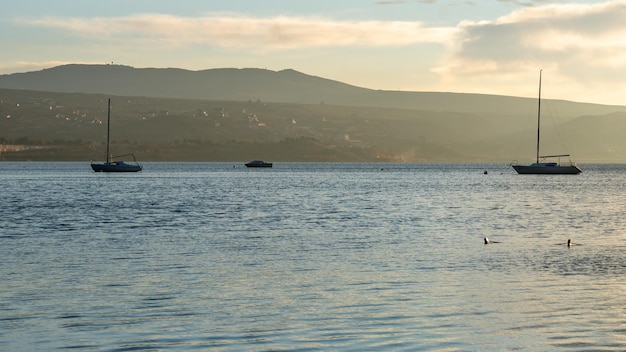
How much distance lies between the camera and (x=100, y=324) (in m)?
25.7

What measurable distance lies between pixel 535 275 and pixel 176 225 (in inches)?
1253

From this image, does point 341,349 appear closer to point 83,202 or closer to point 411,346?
point 411,346

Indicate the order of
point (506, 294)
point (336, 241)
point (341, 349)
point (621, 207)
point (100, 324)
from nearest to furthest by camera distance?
point (341, 349)
point (100, 324)
point (506, 294)
point (336, 241)
point (621, 207)

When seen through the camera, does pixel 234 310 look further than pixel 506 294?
No

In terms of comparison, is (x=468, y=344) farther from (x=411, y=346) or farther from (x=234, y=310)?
(x=234, y=310)

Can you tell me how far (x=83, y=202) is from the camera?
94.5 metres

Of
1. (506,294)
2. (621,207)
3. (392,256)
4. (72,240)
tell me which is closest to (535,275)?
(506,294)

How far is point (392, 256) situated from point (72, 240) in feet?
59.5

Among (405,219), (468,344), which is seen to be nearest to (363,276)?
(468,344)

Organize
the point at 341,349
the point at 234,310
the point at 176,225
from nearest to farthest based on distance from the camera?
1. the point at 341,349
2. the point at 234,310
3. the point at 176,225

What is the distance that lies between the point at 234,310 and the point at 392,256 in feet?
52.6

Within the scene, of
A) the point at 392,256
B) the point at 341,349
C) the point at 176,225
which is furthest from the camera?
the point at 176,225

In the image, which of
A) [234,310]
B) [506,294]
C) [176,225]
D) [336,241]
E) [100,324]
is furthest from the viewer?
[176,225]

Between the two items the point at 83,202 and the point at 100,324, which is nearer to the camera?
the point at 100,324
